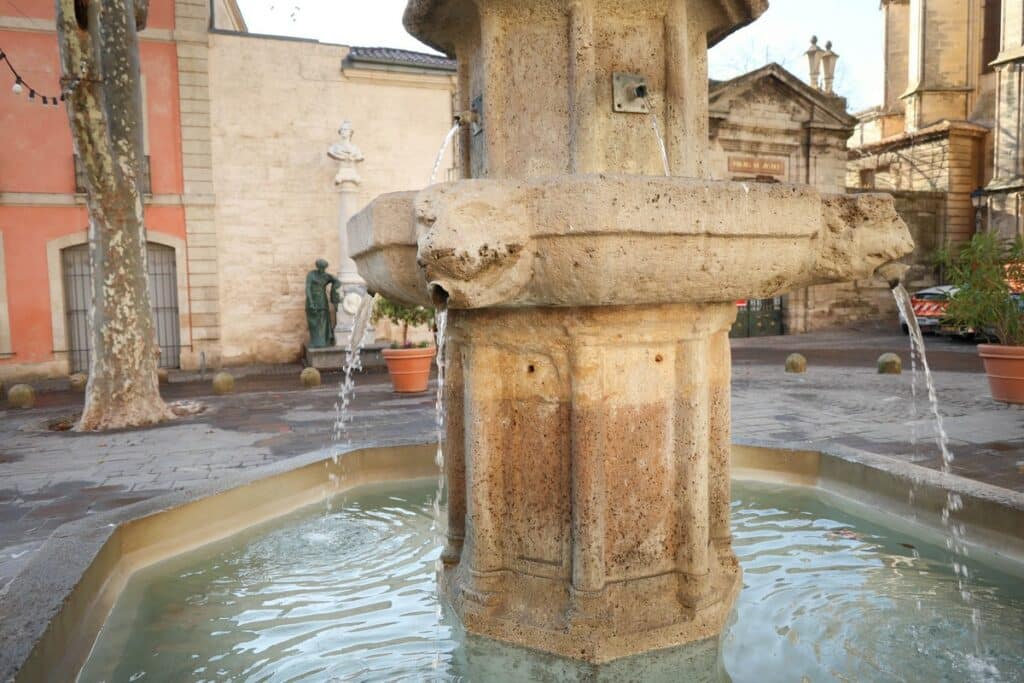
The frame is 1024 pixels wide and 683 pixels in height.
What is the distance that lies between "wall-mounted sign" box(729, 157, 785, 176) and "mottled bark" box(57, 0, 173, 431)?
1418 centimetres

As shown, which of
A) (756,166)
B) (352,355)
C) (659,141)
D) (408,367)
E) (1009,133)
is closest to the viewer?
(659,141)

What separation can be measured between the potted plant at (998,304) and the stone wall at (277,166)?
397 inches

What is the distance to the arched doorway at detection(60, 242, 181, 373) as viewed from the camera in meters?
13.4

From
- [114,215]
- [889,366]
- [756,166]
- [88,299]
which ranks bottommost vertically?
[889,366]

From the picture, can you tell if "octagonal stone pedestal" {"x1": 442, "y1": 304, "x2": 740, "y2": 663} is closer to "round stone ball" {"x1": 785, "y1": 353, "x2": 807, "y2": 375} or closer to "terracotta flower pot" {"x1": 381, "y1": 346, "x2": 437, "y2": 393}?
"terracotta flower pot" {"x1": 381, "y1": 346, "x2": 437, "y2": 393}

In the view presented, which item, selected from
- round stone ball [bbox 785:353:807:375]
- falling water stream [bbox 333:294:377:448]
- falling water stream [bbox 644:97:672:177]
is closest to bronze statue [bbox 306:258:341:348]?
falling water stream [bbox 333:294:377:448]

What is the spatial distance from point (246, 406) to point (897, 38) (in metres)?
27.6

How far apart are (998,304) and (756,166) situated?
40.1 ft

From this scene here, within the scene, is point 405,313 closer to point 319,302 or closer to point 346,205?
point 319,302

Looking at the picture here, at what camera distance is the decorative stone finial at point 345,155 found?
13.9 m

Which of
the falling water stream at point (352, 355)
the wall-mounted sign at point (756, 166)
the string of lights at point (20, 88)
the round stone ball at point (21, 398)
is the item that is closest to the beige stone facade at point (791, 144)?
the wall-mounted sign at point (756, 166)

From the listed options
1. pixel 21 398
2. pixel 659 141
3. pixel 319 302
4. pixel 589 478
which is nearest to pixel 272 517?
pixel 589 478

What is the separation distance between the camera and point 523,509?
257cm

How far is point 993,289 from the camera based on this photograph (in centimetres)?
718
